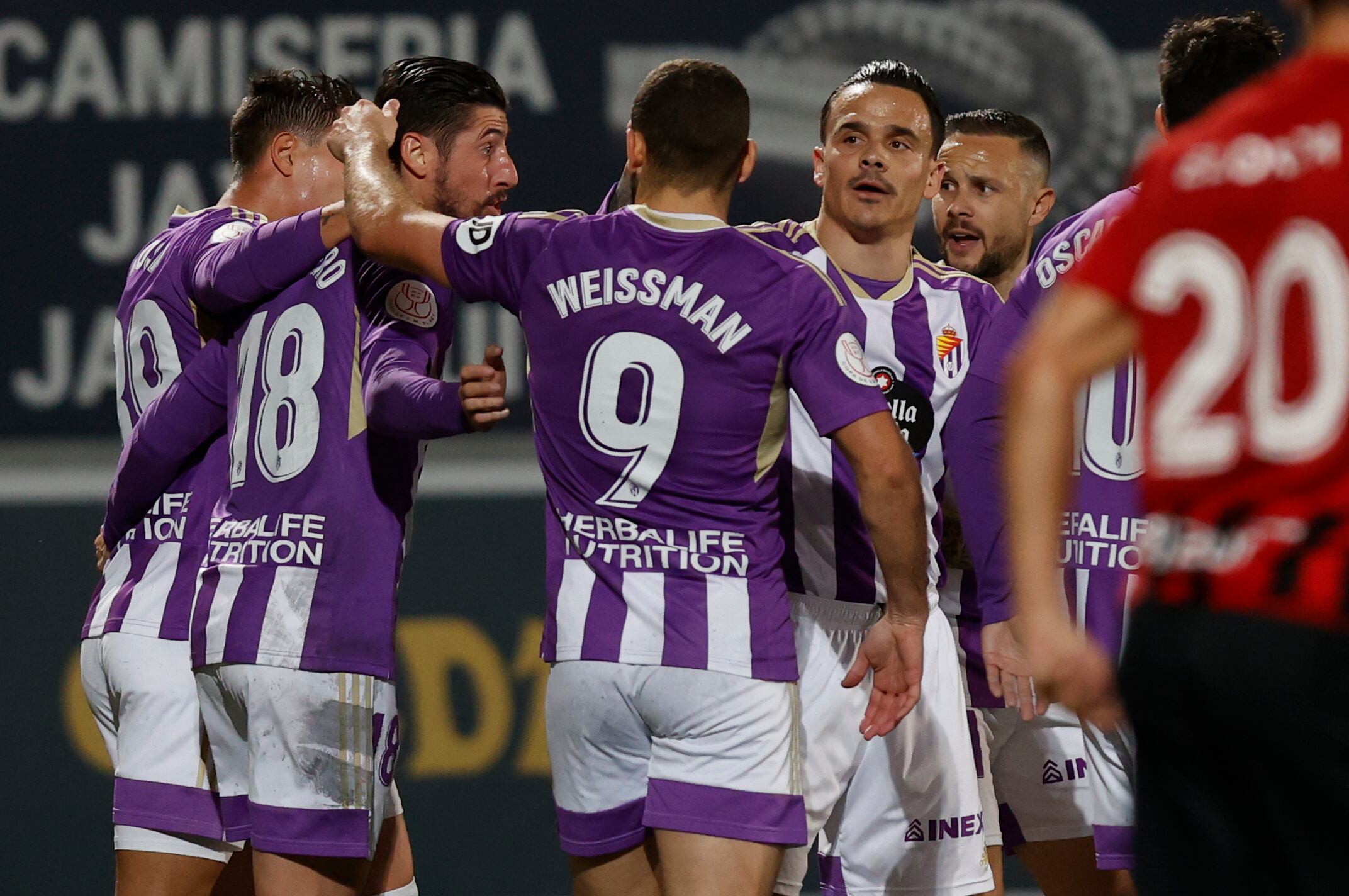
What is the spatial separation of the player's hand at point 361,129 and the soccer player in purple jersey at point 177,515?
0.19 m

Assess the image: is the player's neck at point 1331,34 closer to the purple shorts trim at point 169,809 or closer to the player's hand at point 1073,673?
the player's hand at point 1073,673

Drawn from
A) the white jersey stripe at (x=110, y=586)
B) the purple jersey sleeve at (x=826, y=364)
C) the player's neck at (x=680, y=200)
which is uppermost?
the player's neck at (x=680, y=200)

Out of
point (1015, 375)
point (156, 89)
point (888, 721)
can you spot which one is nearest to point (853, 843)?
point (888, 721)

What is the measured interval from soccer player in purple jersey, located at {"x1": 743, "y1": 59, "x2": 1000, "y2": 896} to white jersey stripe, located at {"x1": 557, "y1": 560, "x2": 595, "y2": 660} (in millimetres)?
646

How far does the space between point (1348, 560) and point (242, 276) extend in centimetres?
261

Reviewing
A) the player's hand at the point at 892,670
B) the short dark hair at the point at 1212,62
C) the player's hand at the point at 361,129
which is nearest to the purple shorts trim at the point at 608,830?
the player's hand at the point at 892,670

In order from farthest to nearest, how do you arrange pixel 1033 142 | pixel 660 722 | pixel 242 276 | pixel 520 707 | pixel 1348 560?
pixel 520 707 → pixel 1033 142 → pixel 242 276 → pixel 660 722 → pixel 1348 560

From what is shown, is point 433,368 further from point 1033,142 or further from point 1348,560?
point 1348,560

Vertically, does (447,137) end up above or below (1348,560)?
above

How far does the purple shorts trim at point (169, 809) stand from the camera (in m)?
3.89

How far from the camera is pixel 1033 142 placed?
16.0 feet

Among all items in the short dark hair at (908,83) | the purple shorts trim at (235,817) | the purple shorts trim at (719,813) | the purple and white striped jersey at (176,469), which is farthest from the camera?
the short dark hair at (908,83)

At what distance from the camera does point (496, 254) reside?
3342 millimetres

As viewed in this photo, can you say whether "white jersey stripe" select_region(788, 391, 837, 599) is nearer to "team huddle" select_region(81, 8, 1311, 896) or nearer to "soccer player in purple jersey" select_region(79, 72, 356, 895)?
"team huddle" select_region(81, 8, 1311, 896)
